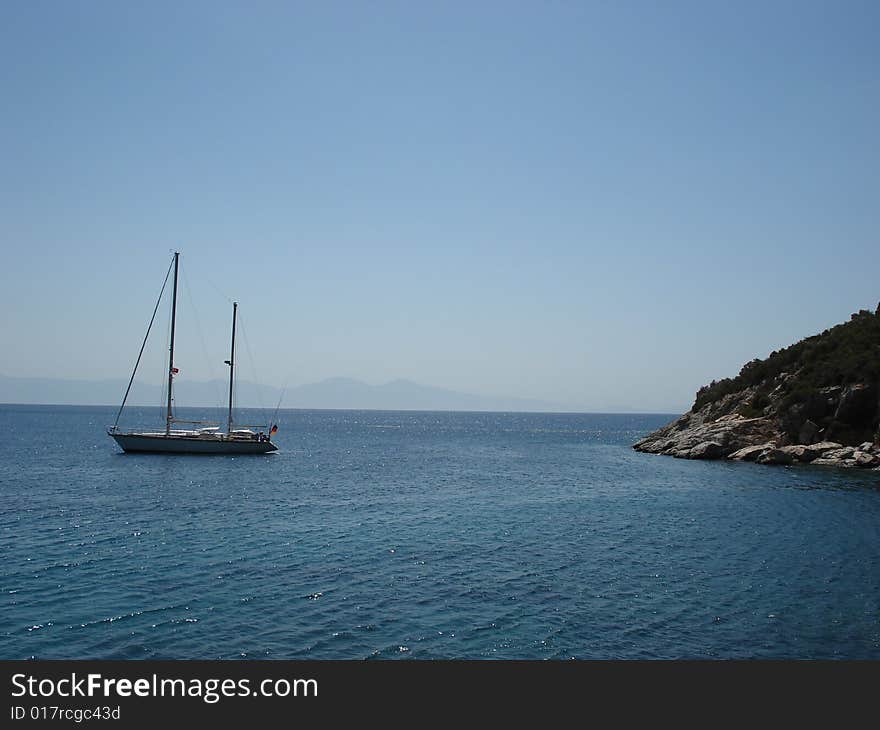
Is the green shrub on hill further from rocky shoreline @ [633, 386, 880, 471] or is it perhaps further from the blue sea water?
the blue sea water

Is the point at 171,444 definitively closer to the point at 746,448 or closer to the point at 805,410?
the point at 746,448

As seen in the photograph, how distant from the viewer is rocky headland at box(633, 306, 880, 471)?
70125 mm

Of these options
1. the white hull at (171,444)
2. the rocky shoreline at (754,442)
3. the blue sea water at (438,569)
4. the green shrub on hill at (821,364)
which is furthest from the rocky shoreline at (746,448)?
the white hull at (171,444)

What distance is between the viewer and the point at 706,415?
98812 mm

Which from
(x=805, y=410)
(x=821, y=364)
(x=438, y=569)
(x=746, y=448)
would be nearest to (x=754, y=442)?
(x=746, y=448)

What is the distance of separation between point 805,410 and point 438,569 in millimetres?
61580

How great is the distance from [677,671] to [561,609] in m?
6.18

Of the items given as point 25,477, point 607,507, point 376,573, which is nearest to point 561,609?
point 376,573

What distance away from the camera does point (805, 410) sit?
247ft

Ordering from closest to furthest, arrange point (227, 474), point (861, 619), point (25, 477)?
point (861, 619) → point (25, 477) → point (227, 474)

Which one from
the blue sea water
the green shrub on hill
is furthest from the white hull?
the green shrub on hill

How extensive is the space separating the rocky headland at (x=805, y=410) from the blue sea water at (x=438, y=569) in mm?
12522

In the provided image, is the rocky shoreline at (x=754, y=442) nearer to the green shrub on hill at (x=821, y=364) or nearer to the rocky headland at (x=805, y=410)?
the rocky headland at (x=805, y=410)

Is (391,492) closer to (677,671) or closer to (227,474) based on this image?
(227,474)
